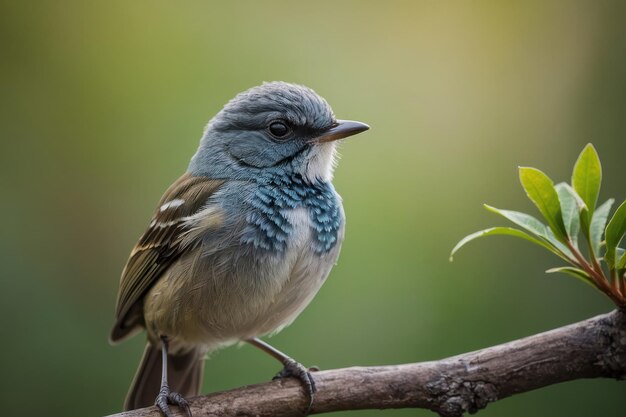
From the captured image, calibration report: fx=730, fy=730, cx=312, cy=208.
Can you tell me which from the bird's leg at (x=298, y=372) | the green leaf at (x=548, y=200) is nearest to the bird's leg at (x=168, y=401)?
the bird's leg at (x=298, y=372)

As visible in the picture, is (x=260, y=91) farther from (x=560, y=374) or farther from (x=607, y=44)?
(x=607, y=44)

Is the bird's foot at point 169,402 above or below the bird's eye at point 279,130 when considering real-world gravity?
below

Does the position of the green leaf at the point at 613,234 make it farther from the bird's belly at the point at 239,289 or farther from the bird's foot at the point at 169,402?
the bird's foot at the point at 169,402

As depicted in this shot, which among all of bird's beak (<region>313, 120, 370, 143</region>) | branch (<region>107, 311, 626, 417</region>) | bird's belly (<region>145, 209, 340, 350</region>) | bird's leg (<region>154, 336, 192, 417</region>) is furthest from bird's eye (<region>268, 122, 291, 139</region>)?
bird's leg (<region>154, 336, 192, 417</region>)

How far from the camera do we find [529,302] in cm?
451

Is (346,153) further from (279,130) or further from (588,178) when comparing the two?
(588,178)

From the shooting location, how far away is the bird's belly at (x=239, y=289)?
336 cm

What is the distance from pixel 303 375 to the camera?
133 inches

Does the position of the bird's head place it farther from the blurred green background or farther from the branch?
the branch

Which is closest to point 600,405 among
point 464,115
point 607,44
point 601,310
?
point 601,310

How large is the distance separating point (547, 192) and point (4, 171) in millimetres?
3503

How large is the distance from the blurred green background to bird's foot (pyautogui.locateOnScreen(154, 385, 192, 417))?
1070mm

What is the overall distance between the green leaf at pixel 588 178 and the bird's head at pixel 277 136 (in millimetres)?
1307

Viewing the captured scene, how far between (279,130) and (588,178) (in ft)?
5.56
